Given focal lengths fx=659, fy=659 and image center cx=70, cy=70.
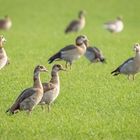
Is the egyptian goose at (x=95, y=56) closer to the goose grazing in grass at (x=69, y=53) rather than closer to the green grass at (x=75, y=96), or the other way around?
the green grass at (x=75, y=96)

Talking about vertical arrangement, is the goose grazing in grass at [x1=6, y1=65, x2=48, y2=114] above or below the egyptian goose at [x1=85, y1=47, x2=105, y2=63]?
below

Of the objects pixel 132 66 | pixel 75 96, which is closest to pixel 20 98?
pixel 75 96

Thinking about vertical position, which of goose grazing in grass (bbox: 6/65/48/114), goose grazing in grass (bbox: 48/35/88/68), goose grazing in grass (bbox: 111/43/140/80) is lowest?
goose grazing in grass (bbox: 6/65/48/114)

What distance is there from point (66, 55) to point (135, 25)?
2477 centimetres

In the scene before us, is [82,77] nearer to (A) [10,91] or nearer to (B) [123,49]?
(A) [10,91]

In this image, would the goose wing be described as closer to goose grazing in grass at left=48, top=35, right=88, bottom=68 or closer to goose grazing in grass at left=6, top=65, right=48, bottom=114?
goose grazing in grass at left=6, top=65, right=48, bottom=114

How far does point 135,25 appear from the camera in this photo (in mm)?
46469

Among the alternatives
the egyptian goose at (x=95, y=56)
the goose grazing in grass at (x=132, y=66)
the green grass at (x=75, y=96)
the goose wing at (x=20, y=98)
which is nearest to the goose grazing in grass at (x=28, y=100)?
the goose wing at (x=20, y=98)

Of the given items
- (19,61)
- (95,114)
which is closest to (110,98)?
(95,114)

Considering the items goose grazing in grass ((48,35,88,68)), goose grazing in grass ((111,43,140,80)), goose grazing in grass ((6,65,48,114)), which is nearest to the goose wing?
goose grazing in grass ((6,65,48,114))

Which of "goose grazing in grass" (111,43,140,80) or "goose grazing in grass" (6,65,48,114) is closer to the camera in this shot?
"goose grazing in grass" (6,65,48,114)

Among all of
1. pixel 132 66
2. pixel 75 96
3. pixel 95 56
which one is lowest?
pixel 75 96

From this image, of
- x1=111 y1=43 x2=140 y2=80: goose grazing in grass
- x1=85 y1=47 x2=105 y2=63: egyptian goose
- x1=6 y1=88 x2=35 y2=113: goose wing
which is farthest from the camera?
x1=85 y1=47 x2=105 y2=63: egyptian goose

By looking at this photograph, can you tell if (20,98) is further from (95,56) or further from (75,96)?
(95,56)
